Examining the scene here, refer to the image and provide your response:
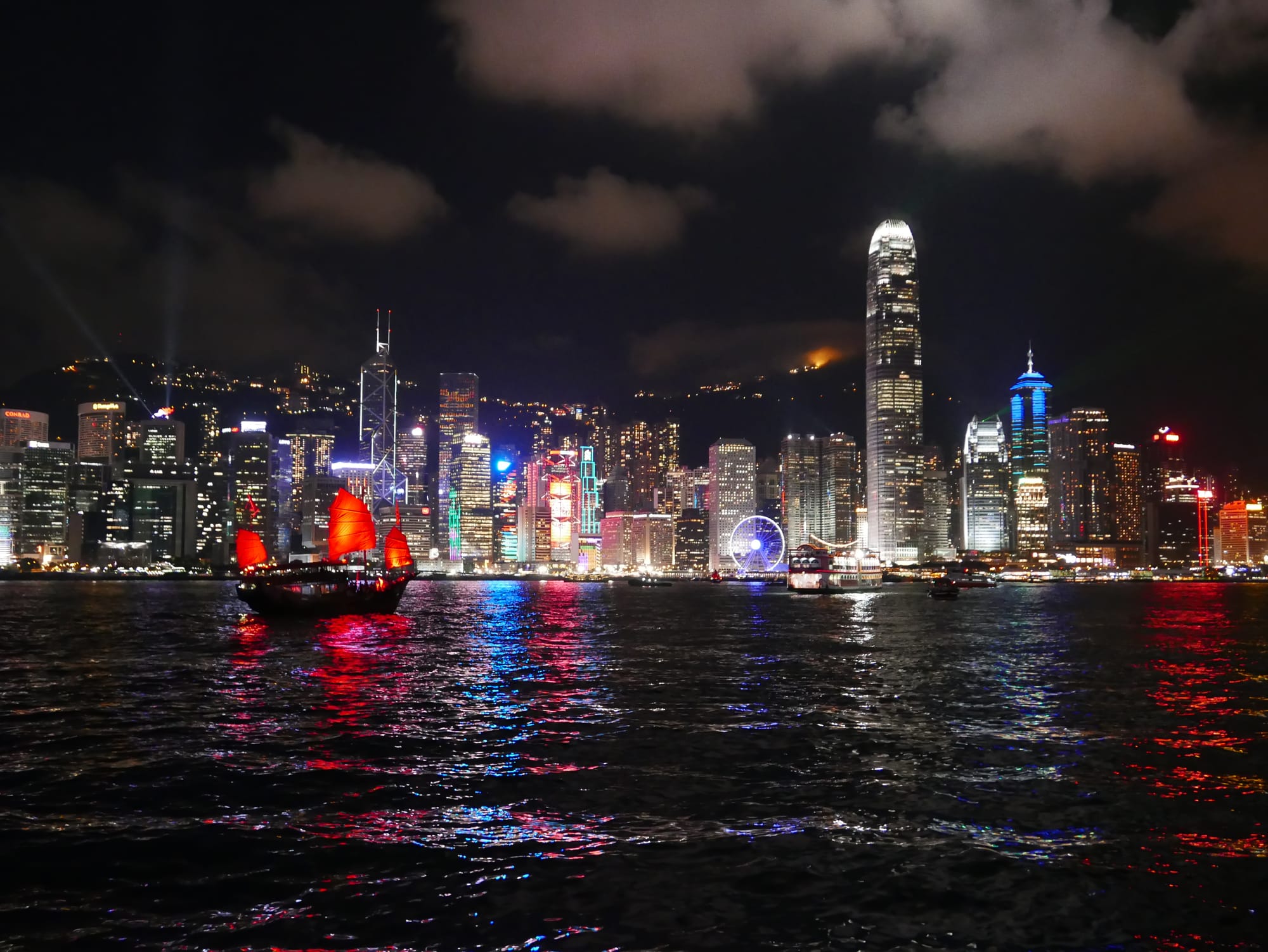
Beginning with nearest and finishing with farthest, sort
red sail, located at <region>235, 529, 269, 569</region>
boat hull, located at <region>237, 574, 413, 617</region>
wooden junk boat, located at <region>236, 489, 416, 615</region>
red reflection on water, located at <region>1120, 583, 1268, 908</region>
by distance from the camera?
red reflection on water, located at <region>1120, 583, 1268, 908</region> < boat hull, located at <region>237, 574, 413, 617</region> < wooden junk boat, located at <region>236, 489, 416, 615</region> < red sail, located at <region>235, 529, 269, 569</region>

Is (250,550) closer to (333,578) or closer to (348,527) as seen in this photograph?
(333,578)

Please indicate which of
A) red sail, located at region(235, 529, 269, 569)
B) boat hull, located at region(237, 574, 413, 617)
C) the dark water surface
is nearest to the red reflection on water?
the dark water surface

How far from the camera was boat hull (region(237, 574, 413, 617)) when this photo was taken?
9406 centimetres

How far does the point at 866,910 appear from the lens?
564 inches

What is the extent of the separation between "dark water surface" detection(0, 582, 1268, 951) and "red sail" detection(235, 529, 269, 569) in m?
57.2

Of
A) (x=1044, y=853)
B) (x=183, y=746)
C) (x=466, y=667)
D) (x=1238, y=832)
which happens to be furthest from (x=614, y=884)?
(x=466, y=667)

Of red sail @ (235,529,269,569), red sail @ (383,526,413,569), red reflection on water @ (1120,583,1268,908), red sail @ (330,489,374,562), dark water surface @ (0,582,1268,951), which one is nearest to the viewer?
dark water surface @ (0,582,1268,951)

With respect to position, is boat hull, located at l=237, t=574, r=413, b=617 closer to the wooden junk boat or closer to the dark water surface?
the wooden junk boat

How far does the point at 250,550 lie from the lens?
107312 millimetres

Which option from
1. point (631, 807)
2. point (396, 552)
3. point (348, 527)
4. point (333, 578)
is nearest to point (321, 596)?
point (333, 578)

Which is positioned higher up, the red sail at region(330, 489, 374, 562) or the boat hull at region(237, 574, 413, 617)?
the red sail at region(330, 489, 374, 562)

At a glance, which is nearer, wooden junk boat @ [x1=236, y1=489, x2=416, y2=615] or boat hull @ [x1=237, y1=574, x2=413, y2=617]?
boat hull @ [x1=237, y1=574, x2=413, y2=617]

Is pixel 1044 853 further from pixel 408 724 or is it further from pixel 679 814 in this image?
pixel 408 724

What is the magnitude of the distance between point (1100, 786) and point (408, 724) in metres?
19.9
